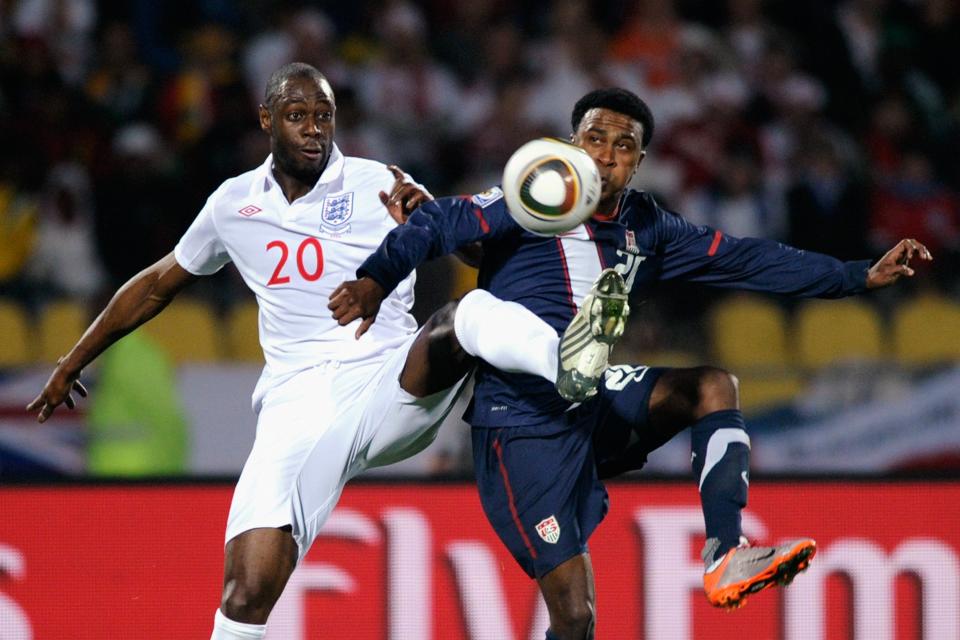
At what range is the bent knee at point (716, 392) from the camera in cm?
400

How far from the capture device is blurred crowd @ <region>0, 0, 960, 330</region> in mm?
8125

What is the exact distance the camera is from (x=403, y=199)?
447 cm

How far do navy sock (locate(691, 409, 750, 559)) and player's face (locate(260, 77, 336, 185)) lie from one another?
140 cm

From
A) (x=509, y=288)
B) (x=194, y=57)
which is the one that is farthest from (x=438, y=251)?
(x=194, y=57)

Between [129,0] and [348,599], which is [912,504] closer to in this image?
[348,599]

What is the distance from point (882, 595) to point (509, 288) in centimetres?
200

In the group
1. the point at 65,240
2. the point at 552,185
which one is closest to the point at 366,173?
the point at 552,185

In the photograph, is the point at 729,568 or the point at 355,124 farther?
the point at 355,124

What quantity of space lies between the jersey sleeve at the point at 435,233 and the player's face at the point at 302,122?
1.90 ft

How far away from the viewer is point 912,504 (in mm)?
5363

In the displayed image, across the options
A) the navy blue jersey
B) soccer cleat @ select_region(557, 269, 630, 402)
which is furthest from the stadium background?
soccer cleat @ select_region(557, 269, 630, 402)

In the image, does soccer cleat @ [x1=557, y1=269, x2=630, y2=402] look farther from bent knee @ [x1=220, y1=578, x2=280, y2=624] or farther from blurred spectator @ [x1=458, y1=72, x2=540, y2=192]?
blurred spectator @ [x1=458, y1=72, x2=540, y2=192]

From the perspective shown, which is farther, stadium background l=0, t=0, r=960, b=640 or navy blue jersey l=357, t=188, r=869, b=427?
stadium background l=0, t=0, r=960, b=640

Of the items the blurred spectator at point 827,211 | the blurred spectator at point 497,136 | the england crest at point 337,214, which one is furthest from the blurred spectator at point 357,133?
the england crest at point 337,214
